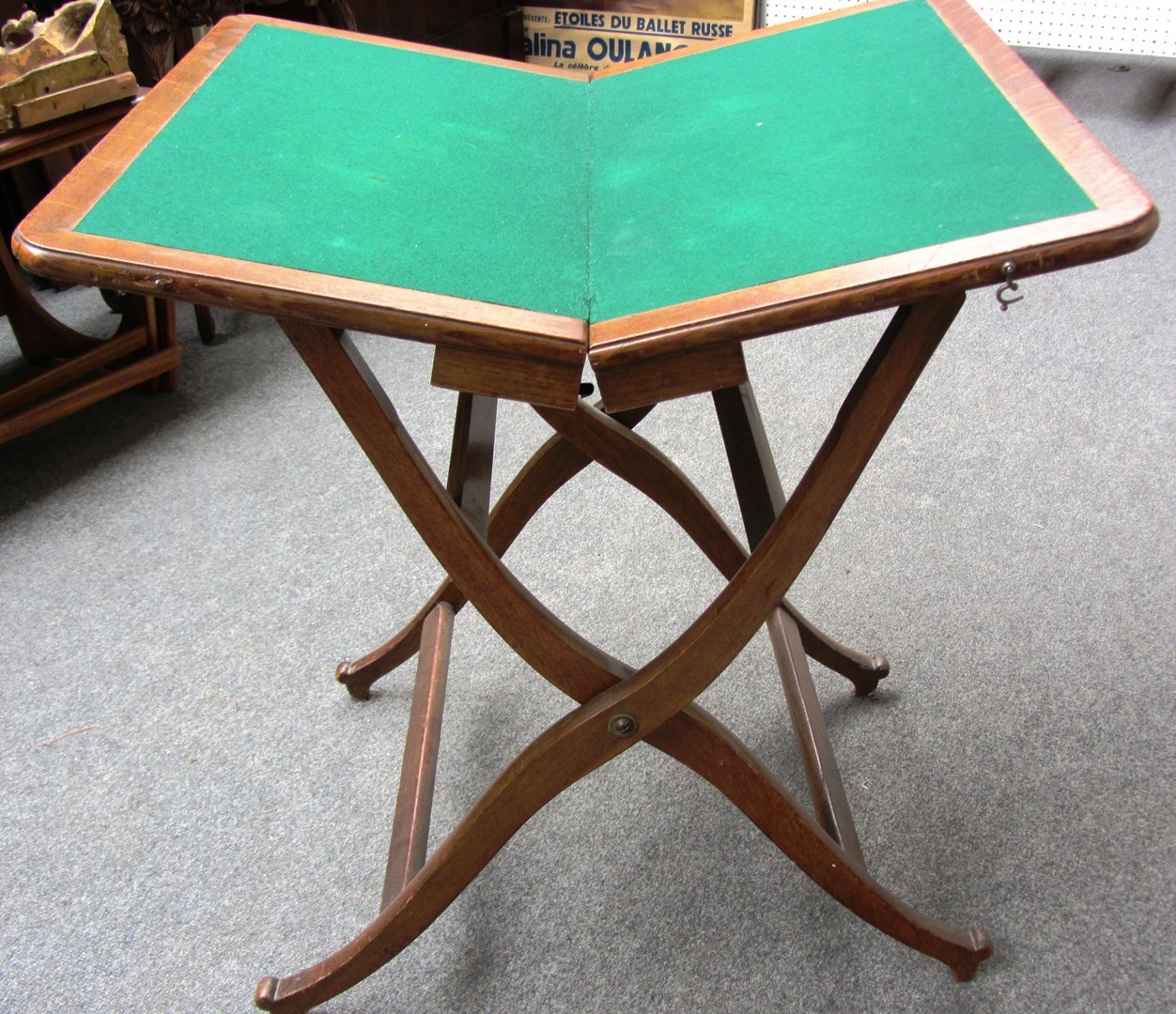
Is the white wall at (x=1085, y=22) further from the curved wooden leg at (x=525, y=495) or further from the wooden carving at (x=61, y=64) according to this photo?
the curved wooden leg at (x=525, y=495)

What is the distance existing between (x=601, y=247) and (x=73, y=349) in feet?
6.67

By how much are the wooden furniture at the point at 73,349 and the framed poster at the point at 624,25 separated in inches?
82.3

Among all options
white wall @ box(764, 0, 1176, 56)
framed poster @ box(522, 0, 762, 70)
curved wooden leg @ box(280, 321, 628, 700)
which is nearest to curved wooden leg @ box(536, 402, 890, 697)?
curved wooden leg @ box(280, 321, 628, 700)

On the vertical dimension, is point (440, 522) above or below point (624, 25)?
above

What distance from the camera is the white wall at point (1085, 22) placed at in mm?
4004

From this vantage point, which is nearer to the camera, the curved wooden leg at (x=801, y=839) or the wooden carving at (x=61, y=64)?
the curved wooden leg at (x=801, y=839)

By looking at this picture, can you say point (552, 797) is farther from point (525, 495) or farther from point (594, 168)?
point (594, 168)

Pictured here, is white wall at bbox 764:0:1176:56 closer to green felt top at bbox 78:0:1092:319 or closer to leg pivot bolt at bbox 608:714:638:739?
green felt top at bbox 78:0:1092:319

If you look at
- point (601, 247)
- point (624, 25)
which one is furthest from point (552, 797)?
point (624, 25)

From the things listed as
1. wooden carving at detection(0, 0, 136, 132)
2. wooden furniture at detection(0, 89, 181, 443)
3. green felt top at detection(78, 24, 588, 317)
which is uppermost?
green felt top at detection(78, 24, 588, 317)

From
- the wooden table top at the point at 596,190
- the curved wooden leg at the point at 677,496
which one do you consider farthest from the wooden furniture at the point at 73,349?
the curved wooden leg at the point at 677,496

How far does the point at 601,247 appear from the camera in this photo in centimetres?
111

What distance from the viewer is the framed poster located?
407 centimetres

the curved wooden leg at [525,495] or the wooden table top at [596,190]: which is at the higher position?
the wooden table top at [596,190]
